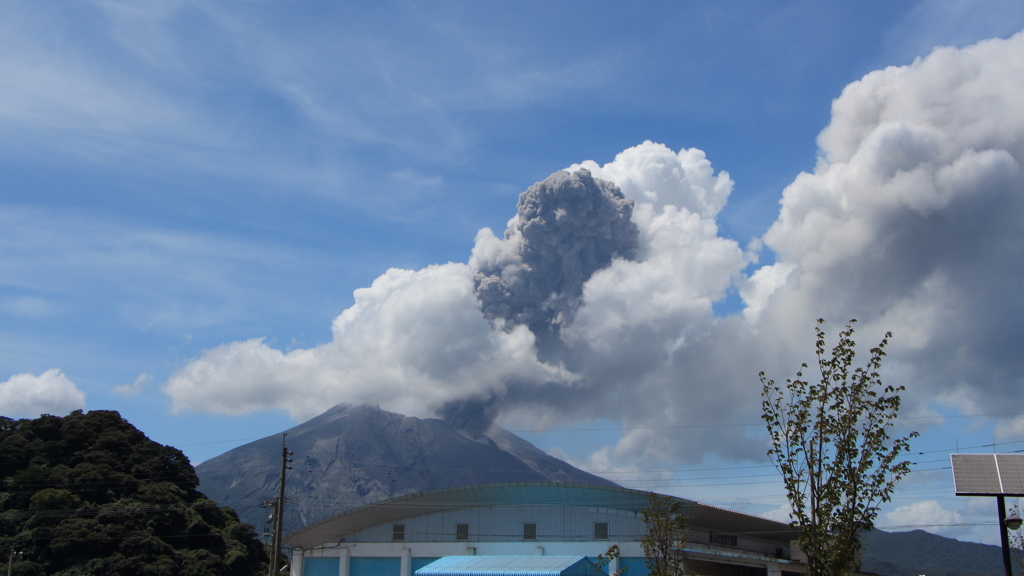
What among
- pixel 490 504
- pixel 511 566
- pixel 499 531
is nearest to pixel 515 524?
pixel 499 531

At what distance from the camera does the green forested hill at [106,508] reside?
52812 mm

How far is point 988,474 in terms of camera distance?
24.9 m

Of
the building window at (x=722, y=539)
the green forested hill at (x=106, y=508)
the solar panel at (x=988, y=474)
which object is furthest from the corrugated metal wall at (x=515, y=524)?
the solar panel at (x=988, y=474)

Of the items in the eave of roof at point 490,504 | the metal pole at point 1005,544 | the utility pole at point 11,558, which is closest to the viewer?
the metal pole at point 1005,544

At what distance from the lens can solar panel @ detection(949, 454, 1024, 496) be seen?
24469 millimetres

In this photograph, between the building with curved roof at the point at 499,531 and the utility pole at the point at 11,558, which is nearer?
the building with curved roof at the point at 499,531

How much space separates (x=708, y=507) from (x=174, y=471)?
46.4m

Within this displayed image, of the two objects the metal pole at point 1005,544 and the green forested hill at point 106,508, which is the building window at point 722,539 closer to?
the metal pole at point 1005,544

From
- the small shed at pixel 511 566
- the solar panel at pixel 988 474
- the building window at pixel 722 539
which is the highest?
the solar panel at pixel 988 474

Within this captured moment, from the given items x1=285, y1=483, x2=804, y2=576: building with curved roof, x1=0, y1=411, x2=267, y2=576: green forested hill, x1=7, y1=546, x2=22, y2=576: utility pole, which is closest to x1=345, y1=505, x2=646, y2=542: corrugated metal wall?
x1=285, y1=483, x2=804, y2=576: building with curved roof

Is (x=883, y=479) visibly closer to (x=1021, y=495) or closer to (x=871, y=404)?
(x=871, y=404)

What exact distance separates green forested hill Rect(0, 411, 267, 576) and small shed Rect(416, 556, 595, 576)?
24457 mm

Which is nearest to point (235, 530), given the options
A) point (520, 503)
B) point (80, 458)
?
point (80, 458)

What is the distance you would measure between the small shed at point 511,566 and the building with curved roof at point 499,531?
86.5 inches
